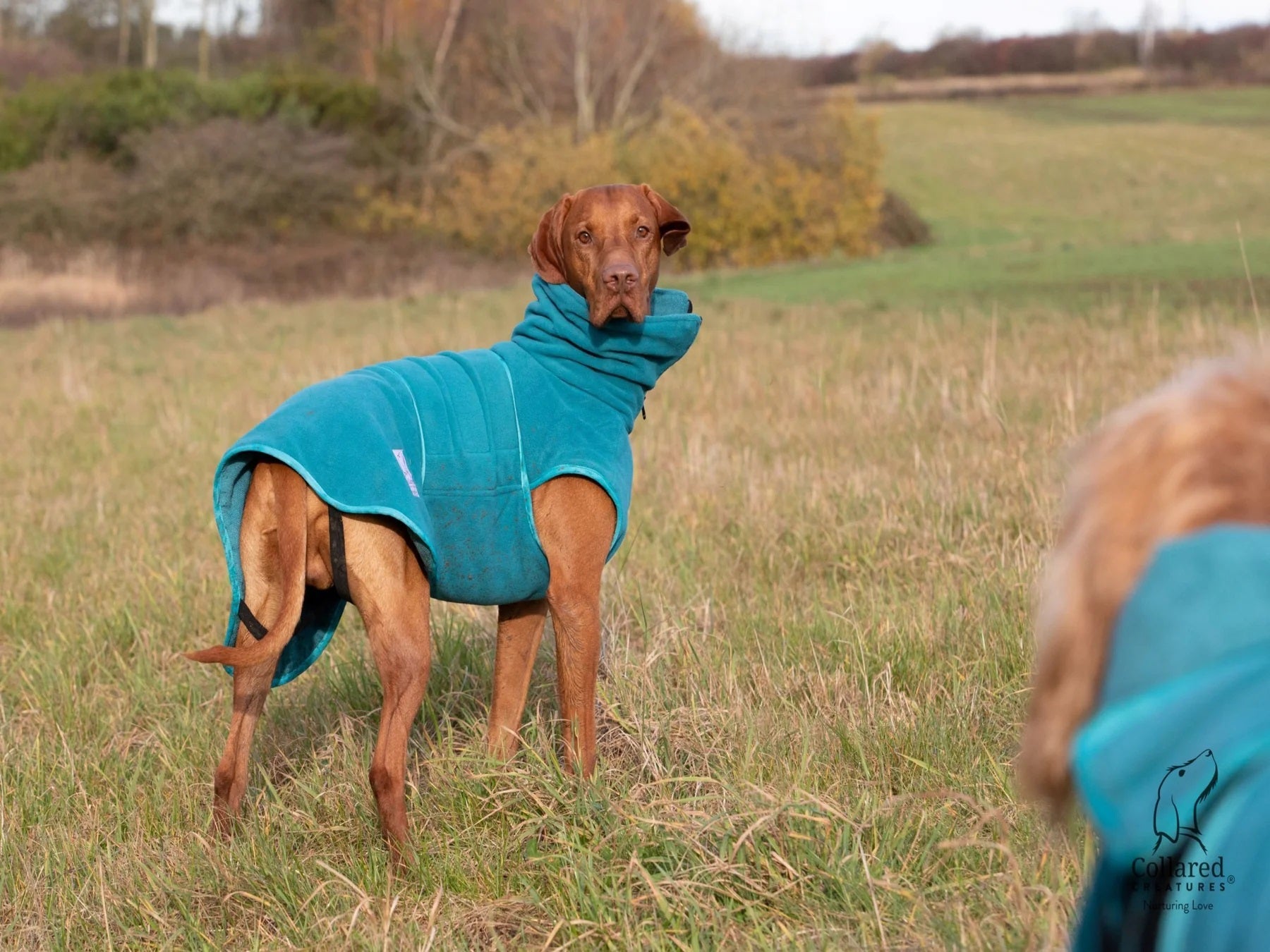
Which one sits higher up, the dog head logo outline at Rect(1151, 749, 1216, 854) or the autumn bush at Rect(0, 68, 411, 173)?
the autumn bush at Rect(0, 68, 411, 173)

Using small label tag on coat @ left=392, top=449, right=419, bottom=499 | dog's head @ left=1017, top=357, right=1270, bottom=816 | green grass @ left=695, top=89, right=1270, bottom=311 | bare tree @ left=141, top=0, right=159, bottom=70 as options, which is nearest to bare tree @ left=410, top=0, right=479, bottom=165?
bare tree @ left=141, top=0, right=159, bottom=70

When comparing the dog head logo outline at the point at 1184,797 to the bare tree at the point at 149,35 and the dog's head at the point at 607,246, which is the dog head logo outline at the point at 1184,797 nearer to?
the dog's head at the point at 607,246

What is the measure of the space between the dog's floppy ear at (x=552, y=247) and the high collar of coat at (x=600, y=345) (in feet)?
0.25

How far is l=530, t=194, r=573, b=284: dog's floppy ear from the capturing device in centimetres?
372

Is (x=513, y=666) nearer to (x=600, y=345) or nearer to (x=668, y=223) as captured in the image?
(x=600, y=345)

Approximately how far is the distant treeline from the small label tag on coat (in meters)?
64.2

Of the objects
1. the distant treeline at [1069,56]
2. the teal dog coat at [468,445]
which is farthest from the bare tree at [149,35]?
the teal dog coat at [468,445]

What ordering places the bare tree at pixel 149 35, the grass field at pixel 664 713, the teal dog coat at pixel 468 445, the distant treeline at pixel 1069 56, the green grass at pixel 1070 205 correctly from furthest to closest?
the distant treeline at pixel 1069 56
the bare tree at pixel 149 35
the green grass at pixel 1070 205
the teal dog coat at pixel 468 445
the grass field at pixel 664 713

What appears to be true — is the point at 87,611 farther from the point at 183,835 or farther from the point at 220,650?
the point at 220,650

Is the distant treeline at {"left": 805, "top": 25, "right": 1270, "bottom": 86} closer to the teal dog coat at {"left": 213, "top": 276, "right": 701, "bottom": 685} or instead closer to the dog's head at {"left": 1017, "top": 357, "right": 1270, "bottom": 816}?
the teal dog coat at {"left": 213, "top": 276, "right": 701, "bottom": 685}

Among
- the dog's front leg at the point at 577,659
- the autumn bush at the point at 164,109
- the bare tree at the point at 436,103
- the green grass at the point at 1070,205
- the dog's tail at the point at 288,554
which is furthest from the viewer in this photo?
the bare tree at the point at 436,103

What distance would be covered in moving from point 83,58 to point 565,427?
54.5 m

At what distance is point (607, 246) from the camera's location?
11.9ft

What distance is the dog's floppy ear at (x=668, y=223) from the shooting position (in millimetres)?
3818
